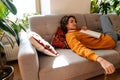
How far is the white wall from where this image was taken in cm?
224

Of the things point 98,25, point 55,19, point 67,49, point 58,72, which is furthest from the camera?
point 98,25

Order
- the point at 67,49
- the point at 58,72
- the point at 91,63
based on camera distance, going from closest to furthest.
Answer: the point at 58,72 < the point at 91,63 < the point at 67,49

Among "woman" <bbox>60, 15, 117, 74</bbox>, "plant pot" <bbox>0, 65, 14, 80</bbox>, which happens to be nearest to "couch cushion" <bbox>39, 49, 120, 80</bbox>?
"woman" <bbox>60, 15, 117, 74</bbox>

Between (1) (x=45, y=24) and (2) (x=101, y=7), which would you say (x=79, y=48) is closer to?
(1) (x=45, y=24)

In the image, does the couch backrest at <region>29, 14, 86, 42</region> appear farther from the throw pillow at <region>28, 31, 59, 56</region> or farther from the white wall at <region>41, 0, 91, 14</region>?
the throw pillow at <region>28, 31, 59, 56</region>

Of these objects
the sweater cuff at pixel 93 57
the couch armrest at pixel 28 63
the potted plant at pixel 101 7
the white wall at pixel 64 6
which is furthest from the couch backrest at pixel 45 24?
the potted plant at pixel 101 7

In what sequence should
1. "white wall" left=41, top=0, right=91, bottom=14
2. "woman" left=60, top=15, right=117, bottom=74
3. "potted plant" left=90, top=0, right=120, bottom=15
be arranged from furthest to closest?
"potted plant" left=90, top=0, right=120, bottom=15 → "white wall" left=41, top=0, right=91, bottom=14 → "woman" left=60, top=15, right=117, bottom=74

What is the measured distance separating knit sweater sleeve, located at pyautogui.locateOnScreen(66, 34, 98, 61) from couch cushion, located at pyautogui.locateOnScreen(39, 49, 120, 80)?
60 mm

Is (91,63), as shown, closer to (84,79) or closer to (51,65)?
(84,79)

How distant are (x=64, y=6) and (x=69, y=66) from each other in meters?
1.15

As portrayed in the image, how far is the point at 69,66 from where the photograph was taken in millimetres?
1506

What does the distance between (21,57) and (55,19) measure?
95 centimetres

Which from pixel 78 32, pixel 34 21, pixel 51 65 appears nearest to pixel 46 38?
pixel 34 21

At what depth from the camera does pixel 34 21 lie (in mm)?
1969
